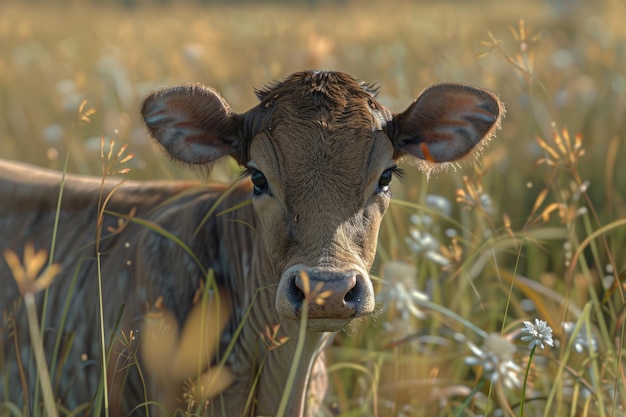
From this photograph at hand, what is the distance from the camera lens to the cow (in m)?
3.41

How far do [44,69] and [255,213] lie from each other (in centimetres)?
822

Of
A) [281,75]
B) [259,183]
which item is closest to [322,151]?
[259,183]

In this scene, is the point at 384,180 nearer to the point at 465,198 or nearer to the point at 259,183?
the point at 465,198

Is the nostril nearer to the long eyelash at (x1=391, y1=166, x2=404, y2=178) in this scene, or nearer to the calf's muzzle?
the calf's muzzle

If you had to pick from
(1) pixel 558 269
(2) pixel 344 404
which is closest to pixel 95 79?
(1) pixel 558 269

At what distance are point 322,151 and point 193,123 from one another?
0.66 m

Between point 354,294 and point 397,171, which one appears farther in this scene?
point 397,171

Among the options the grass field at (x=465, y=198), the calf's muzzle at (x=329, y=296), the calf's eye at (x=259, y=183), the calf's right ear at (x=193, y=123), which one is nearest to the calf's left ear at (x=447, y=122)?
the grass field at (x=465, y=198)

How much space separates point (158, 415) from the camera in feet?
12.3

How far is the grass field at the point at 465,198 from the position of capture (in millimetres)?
3818

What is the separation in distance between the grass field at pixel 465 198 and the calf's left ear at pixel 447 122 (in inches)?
6.6

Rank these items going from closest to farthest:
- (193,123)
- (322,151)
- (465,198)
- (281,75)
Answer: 1. (322,151)
2. (465,198)
3. (193,123)
4. (281,75)

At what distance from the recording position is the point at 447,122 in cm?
400

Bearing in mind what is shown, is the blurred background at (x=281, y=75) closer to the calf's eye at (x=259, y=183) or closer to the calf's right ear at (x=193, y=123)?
the calf's right ear at (x=193, y=123)
